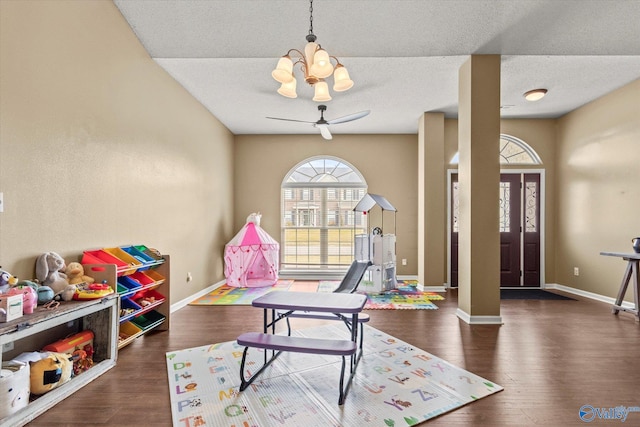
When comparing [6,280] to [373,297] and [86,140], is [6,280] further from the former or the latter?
[373,297]

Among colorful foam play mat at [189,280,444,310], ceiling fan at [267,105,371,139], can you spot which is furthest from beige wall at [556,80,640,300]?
ceiling fan at [267,105,371,139]

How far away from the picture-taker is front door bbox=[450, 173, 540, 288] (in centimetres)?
618

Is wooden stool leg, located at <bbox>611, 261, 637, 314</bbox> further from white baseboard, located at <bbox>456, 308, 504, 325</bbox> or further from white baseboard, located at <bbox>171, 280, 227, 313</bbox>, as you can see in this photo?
white baseboard, located at <bbox>171, 280, 227, 313</bbox>

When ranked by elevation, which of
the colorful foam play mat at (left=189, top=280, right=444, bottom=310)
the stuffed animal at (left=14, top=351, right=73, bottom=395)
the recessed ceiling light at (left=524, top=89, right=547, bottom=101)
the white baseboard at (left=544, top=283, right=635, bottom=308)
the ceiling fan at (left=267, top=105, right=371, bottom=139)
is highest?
the recessed ceiling light at (left=524, top=89, right=547, bottom=101)

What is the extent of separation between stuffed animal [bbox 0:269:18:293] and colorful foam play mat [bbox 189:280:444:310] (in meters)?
2.91

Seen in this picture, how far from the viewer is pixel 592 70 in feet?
14.1

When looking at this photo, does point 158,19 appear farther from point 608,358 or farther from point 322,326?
point 608,358

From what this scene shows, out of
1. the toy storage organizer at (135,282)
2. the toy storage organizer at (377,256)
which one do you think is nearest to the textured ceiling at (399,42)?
the toy storage organizer at (377,256)

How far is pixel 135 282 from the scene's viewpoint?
10.4ft

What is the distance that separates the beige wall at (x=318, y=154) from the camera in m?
7.00

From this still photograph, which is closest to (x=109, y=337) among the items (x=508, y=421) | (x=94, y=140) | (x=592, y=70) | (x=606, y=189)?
(x=94, y=140)

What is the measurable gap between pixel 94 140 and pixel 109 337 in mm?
1713

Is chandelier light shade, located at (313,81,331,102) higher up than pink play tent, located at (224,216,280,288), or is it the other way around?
chandelier light shade, located at (313,81,331,102)

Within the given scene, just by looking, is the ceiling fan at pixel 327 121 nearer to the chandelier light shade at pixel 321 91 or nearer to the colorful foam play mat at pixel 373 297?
the chandelier light shade at pixel 321 91
